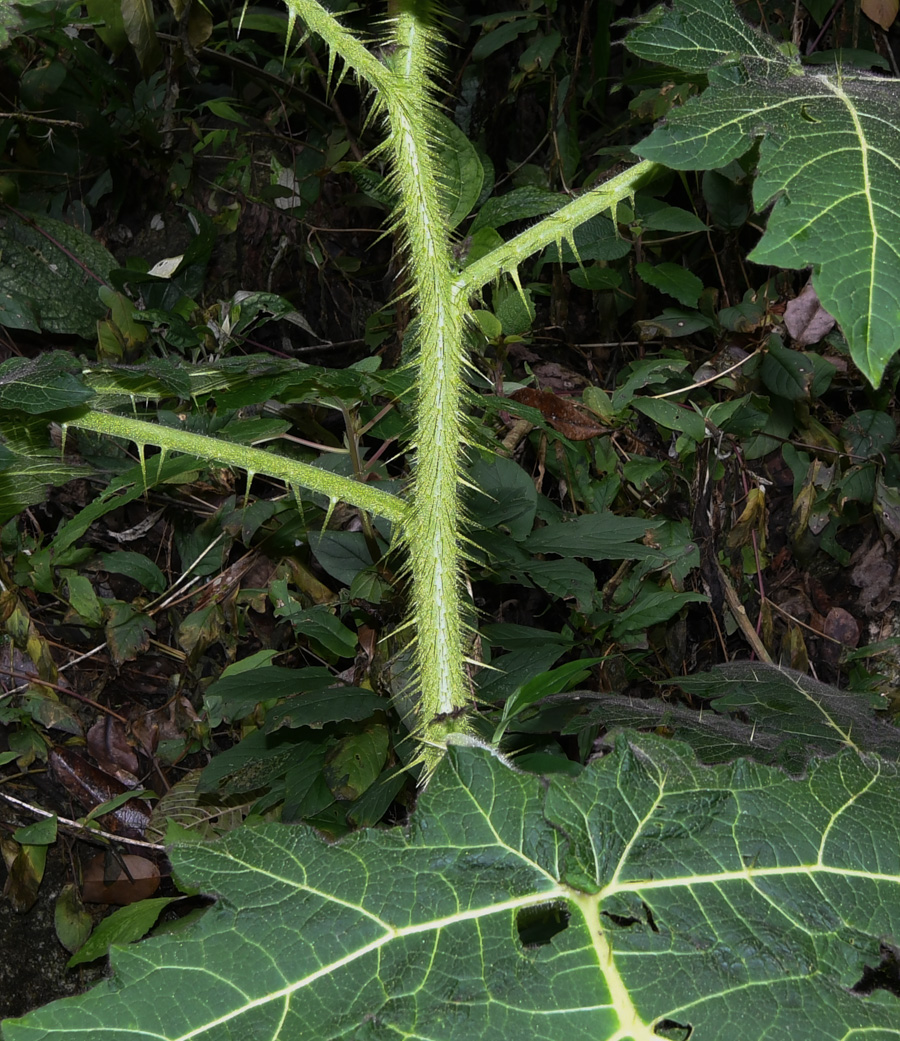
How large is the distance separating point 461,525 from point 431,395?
28.5 inches

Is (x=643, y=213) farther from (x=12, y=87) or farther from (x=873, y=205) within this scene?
(x=12, y=87)

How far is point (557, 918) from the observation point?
2.23ft

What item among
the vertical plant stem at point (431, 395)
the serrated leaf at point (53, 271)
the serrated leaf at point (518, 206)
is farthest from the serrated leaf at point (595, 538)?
the serrated leaf at point (53, 271)

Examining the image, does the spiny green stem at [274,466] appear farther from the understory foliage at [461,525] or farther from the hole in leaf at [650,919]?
the hole in leaf at [650,919]

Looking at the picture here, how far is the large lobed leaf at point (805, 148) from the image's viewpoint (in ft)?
1.93

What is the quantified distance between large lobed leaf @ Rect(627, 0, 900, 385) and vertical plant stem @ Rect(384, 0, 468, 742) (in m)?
0.20

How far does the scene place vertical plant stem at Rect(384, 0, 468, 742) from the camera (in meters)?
0.81

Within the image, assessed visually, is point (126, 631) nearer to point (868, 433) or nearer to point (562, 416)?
point (562, 416)

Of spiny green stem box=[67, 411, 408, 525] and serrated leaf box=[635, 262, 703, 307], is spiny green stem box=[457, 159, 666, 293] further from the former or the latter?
serrated leaf box=[635, 262, 703, 307]

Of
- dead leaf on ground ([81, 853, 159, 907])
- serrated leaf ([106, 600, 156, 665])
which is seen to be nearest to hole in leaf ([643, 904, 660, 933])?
dead leaf on ground ([81, 853, 159, 907])

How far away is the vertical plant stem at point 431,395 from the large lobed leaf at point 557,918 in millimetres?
179

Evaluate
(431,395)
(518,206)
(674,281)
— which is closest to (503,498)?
(518,206)

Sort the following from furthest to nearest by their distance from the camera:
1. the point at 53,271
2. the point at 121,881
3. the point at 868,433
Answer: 1. the point at 53,271
2. the point at 868,433
3. the point at 121,881

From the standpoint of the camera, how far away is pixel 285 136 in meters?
2.91
